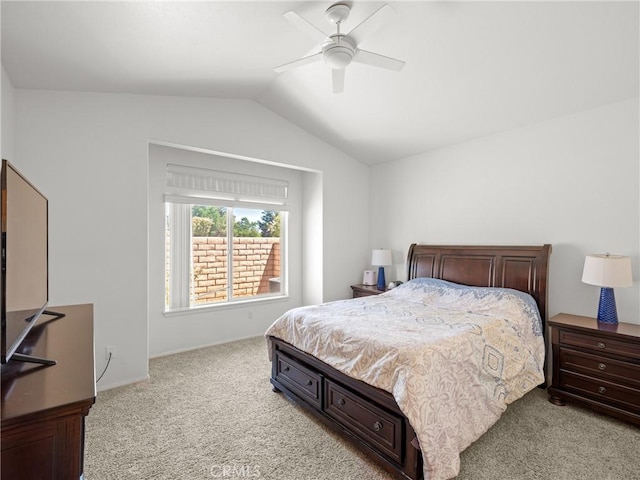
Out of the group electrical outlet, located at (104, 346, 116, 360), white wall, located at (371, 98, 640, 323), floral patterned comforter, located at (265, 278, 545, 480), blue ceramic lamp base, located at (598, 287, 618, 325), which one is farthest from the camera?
electrical outlet, located at (104, 346, 116, 360)

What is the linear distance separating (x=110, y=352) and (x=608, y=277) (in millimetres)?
4300

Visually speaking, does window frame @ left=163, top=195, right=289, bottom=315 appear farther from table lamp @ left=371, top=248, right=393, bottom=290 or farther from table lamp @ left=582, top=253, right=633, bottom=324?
table lamp @ left=582, top=253, right=633, bottom=324

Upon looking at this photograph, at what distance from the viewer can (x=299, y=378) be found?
261cm

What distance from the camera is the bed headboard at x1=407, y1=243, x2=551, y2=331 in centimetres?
310

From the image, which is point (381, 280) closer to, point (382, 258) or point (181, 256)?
point (382, 258)

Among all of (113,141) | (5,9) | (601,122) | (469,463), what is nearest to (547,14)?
(601,122)

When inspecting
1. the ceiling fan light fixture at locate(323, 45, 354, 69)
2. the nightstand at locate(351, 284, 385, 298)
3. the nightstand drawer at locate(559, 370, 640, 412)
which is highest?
the ceiling fan light fixture at locate(323, 45, 354, 69)

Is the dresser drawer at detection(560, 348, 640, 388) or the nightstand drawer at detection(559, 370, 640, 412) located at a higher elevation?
the dresser drawer at detection(560, 348, 640, 388)

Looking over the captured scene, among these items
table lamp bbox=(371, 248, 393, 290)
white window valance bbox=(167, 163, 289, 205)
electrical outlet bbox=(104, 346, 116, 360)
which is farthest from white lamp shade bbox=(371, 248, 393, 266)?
electrical outlet bbox=(104, 346, 116, 360)

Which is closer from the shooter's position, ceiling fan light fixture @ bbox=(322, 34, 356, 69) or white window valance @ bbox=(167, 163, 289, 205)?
ceiling fan light fixture @ bbox=(322, 34, 356, 69)

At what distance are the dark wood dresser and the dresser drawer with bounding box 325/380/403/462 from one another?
1.49 meters

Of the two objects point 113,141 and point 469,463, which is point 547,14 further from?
point 113,141

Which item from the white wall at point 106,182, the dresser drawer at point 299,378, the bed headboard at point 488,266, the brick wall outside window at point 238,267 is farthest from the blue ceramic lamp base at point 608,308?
the white wall at point 106,182

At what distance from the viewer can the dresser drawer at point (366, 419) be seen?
185 cm
